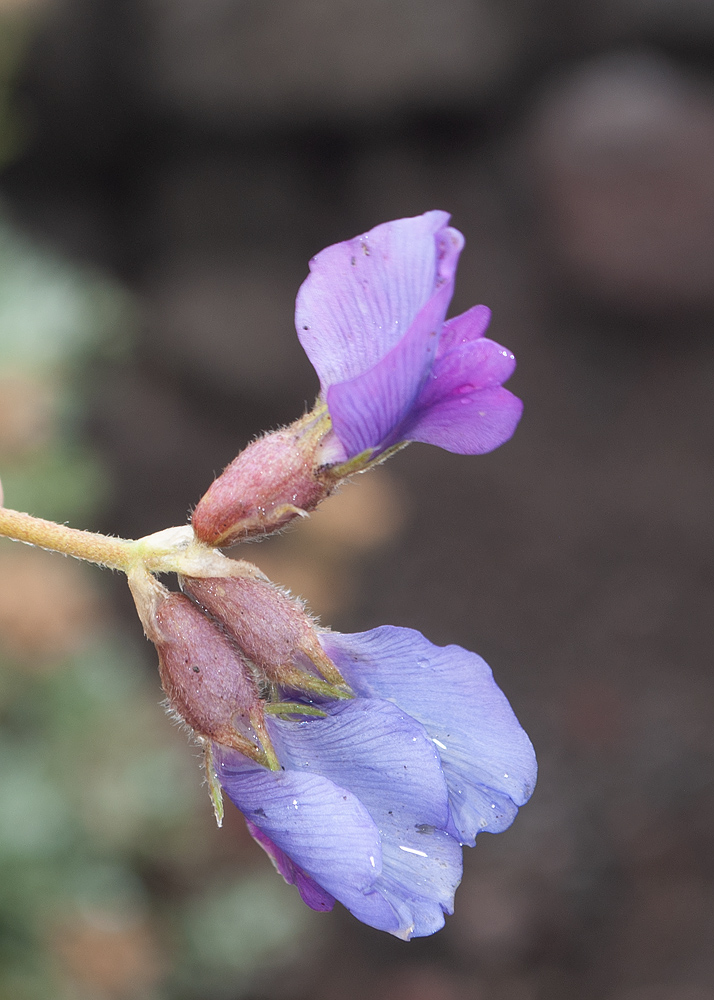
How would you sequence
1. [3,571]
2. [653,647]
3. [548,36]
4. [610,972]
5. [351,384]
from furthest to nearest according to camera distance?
[548,36]
[653,647]
[610,972]
[3,571]
[351,384]

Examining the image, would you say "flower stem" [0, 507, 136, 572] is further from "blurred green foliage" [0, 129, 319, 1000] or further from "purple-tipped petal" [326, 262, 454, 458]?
"blurred green foliage" [0, 129, 319, 1000]

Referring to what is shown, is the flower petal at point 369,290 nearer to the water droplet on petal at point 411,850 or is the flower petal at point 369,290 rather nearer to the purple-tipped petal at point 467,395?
the purple-tipped petal at point 467,395

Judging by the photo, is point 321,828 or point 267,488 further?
point 267,488

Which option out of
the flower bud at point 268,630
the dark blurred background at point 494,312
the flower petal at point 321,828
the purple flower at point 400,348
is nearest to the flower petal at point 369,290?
the purple flower at point 400,348

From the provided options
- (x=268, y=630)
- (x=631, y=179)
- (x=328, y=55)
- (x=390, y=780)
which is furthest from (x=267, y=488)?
(x=631, y=179)

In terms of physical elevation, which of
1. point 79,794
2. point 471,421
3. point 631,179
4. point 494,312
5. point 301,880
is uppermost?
point 471,421

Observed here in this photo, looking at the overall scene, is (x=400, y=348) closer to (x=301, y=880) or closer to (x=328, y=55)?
(x=301, y=880)

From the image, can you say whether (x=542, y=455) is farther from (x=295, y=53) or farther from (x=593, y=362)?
(x=295, y=53)

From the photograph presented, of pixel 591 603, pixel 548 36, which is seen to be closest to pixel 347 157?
pixel 548 36

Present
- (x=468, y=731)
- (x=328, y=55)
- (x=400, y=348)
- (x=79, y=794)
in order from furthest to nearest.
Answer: (x=328, y=55) → (x=79, y=794) → (x=468, y=731) → (x=400, y=348)
